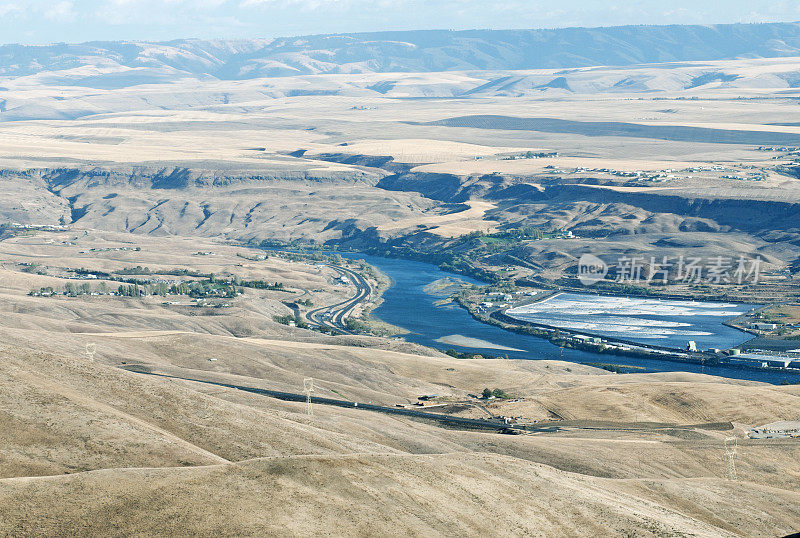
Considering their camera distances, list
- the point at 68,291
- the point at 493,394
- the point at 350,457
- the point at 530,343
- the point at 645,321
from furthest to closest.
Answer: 1. the point at 68,291
2. the point at 645,321
3. the point at 530,343
4. the point at 493,394
5. the point at 350,457

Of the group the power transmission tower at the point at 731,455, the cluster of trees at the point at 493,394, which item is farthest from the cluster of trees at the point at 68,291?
the power transmission tower at the point at 731,455

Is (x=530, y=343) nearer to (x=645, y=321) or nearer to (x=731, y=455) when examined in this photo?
(x=645, y=321)

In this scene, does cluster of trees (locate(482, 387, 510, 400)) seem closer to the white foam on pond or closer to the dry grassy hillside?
the dry grassy hillside

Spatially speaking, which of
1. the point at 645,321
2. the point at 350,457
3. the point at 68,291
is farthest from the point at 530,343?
the point at 350,457

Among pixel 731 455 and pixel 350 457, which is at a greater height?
pixel 350 457

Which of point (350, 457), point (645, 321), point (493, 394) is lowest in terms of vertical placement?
point (645, 321)

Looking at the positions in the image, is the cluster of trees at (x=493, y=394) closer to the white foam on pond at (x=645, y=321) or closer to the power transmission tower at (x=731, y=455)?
the power transmission tower at (x=731, y=455)

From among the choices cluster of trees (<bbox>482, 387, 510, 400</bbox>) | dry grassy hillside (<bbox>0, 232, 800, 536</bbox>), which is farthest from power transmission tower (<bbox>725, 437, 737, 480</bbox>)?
cluster of trees (<bbox>482, 387, 510, 400</bbox>)

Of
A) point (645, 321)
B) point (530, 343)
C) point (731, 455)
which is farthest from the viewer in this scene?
point (645, 321)
